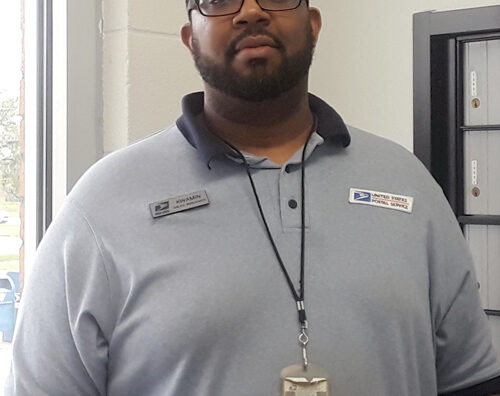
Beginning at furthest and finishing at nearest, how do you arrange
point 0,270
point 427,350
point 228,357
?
point 0,270, point 427,350, point 228,357

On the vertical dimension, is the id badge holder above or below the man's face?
below

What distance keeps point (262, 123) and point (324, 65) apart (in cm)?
117

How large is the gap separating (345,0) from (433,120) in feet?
1.55

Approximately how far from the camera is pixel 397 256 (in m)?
1.30

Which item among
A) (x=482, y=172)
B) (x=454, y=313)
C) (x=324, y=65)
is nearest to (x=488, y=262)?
(x=482, y=172)

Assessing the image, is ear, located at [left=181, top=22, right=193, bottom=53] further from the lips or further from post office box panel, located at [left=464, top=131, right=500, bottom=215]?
post office box panel, located at [left=464, top=131, right=500, bottom=215]

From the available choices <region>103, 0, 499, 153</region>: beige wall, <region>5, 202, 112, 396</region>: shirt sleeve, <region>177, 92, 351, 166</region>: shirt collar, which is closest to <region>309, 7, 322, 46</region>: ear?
<region>177, 92, 351, 166</region>: shirt collar

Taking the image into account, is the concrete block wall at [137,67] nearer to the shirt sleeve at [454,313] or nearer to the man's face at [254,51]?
the man's face at [254,51]

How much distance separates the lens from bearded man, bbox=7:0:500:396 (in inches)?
47.8

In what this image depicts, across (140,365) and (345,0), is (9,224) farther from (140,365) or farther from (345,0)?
(345,0)

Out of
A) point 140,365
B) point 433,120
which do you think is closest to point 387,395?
point 140,365

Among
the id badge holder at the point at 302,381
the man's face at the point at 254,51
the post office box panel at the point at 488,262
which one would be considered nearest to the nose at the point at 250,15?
the man's face at the point at 254,51

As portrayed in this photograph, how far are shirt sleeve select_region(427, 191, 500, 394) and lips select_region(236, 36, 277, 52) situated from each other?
410 mm

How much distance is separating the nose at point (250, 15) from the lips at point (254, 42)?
0.02 m
